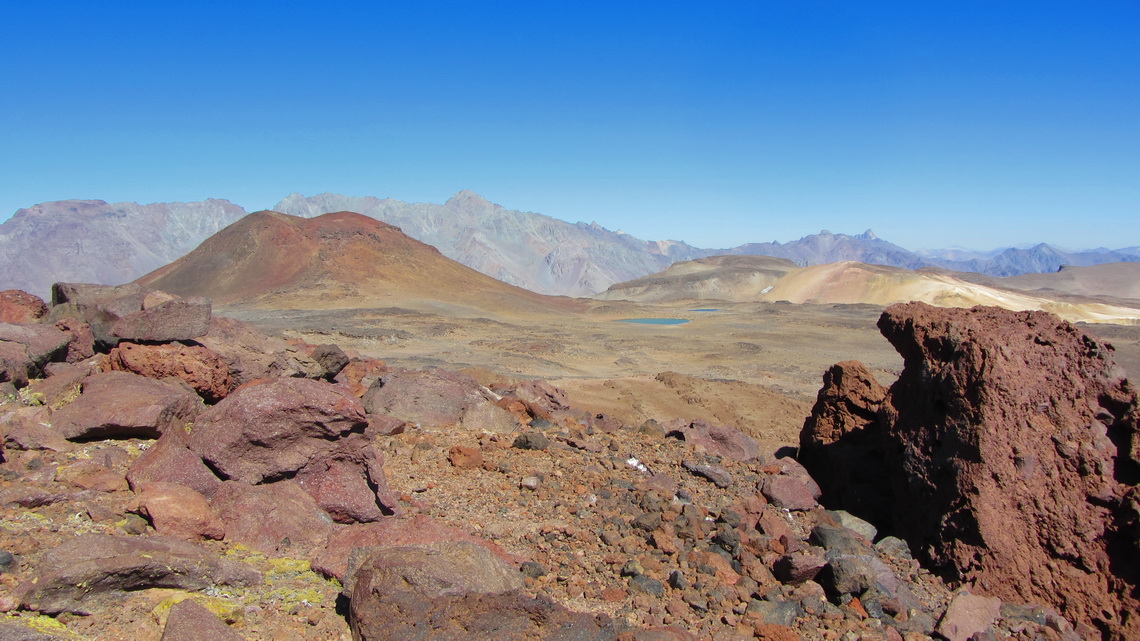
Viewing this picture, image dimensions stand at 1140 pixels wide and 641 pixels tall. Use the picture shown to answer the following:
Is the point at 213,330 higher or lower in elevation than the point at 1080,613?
higher

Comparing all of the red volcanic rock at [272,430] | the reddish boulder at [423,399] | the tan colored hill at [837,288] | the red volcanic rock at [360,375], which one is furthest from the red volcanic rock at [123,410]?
the tan colored hill at [837,288]

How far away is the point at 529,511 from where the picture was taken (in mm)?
5762

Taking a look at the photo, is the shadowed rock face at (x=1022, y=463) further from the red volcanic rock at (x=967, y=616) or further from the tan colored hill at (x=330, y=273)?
the tan colored hill at (x=330, y=273)

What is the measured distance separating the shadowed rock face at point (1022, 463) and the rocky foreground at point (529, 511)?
0.02 m

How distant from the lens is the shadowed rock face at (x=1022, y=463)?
526 cm

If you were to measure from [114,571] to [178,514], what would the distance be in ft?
3.20

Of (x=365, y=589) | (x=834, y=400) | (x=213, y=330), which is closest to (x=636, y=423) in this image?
(x=834, y=400)

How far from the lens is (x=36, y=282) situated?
143 metres

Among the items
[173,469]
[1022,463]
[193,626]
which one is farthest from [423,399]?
[1022,463]

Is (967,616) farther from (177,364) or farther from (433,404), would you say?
(177,364)

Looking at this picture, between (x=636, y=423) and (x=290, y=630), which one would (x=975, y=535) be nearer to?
(x=290, y=630)

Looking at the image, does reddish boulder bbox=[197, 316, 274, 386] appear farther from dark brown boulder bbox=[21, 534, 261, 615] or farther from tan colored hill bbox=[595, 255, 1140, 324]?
tan colored hill bbox=[595, 255, 1140, 324]

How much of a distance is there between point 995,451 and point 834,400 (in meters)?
3.05

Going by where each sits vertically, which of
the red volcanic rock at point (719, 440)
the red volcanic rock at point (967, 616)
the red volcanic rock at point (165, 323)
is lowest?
the red volcanic rock at point (967, 616)
